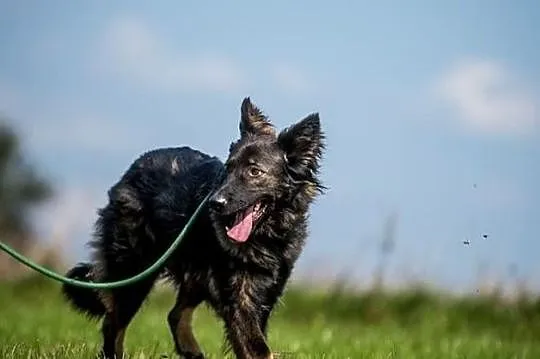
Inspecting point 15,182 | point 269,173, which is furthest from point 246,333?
point 15,182

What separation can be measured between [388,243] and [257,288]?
8.84m

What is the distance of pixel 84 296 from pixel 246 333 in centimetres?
232

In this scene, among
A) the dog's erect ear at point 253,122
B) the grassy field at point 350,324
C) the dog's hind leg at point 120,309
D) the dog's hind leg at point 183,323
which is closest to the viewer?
the dog's erect ear at point 253,122

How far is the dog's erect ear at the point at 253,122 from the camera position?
7.95 meters

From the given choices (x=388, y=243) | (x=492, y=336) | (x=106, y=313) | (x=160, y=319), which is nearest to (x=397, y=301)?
(x=388, y=243)

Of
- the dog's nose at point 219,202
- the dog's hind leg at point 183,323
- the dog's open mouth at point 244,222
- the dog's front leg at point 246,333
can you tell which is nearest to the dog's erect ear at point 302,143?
the dog's open mouth at point 244,222

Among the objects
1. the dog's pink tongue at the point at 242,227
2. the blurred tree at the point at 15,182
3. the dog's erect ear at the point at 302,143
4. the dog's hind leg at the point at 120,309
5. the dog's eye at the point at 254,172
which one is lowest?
the dog's hind leg at the point at 120,309

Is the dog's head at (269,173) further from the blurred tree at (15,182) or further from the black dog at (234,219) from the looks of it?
the blurred tree at (15,182)

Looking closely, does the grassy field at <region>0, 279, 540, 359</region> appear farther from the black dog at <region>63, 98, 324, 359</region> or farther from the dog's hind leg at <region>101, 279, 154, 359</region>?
the black dog at <region>63, 98, 324, 359</region>

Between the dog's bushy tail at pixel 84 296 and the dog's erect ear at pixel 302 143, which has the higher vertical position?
the dog's erect ear at pixel 302 143

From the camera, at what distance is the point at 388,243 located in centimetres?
1639

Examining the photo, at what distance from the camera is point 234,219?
761 centimetres

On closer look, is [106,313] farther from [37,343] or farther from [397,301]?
[397,301]

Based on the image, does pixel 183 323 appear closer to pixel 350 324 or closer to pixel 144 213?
pixel 144 213
